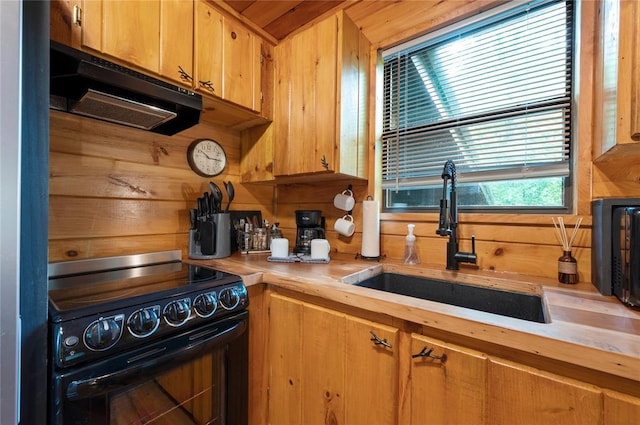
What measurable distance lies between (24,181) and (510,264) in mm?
1661

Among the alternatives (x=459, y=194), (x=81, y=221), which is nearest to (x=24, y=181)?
(x=81, y=221)

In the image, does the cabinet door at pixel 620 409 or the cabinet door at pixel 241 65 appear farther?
the cabinet door at pixel 241 65

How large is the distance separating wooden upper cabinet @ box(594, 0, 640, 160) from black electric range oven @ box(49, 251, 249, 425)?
52.4 inches

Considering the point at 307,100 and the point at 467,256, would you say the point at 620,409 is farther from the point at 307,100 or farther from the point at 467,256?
the point at 307,100

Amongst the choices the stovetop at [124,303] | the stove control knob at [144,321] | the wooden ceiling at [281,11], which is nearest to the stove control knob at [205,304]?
the stovetop at [124,303]

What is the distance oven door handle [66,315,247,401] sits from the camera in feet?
2.29

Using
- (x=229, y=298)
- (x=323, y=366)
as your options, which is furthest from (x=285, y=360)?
(x=229, y=298)

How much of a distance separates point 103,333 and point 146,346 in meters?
0.13

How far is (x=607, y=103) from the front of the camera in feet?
2.79

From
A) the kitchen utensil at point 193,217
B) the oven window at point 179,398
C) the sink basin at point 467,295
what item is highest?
the kitchen utensil at point 193,217

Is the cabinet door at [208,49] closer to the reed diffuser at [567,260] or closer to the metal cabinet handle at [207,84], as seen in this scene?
the metal cabinet handle at [207,84]

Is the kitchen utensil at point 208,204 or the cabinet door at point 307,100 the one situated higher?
the cabinet door at point 307,100

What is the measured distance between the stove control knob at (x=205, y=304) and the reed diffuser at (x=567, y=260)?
131 centimetres

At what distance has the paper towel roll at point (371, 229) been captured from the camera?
4.85ft
